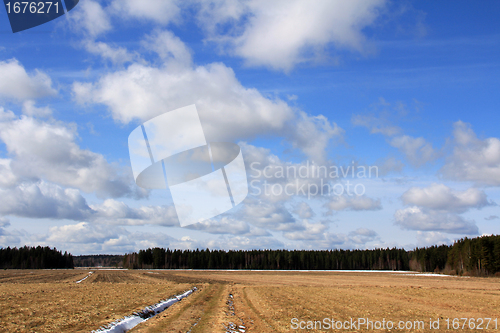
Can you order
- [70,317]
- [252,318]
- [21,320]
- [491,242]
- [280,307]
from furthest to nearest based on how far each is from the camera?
[491,242], [280,307], [252,318], [70,317], [21,320]

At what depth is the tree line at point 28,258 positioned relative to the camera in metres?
177

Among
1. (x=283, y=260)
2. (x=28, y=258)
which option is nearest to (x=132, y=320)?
(x=283, y=260)

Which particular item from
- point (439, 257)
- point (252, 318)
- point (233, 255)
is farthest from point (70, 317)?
point (233, 255)

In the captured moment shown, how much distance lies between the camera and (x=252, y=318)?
17.8 meters

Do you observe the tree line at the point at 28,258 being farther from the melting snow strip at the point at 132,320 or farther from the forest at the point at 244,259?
the melting snow strip at the point at 132,320

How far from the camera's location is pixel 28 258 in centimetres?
18012

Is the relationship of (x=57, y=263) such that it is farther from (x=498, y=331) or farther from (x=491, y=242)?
(x=498, y=331)

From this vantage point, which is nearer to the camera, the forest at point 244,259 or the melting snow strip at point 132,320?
the melting snow strip at point 132,320

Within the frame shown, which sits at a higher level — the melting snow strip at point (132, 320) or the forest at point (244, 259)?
the melting snow strip at point (132, 320)

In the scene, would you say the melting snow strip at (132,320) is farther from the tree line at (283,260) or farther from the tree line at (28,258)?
the tree line at (28,258)

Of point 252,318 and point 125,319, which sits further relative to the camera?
point 252,318

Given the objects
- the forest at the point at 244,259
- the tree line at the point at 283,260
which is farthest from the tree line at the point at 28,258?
the tree line at the point at 283,260

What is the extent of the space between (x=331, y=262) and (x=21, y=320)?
587 ft

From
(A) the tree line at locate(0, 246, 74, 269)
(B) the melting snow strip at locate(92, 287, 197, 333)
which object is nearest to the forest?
(A) the tree line at locate(0, 246, 74, 269)
